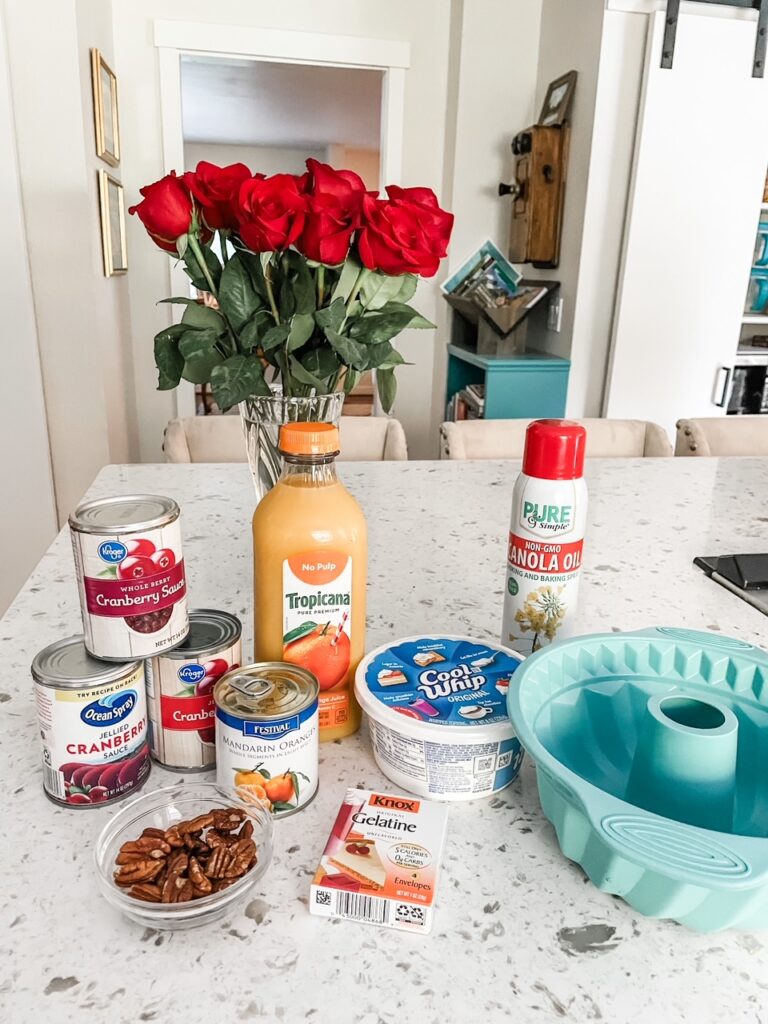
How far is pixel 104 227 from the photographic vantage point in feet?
8.57

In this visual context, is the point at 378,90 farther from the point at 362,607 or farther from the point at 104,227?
the point at 362,607

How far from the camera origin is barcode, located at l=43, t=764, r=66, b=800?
21.5 inches

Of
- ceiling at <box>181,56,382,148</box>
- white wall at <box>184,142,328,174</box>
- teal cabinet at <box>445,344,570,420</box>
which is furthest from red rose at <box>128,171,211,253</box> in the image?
white wall at <box>184,142,328,174</box>

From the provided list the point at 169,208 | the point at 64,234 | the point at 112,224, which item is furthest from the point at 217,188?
the point at 112,224

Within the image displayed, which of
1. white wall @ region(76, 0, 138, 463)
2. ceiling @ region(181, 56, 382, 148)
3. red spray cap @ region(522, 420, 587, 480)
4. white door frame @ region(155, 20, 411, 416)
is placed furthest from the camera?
ceiling @ region(181, 56, 382, 148)

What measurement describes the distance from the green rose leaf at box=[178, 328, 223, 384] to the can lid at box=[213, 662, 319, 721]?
1.05ft

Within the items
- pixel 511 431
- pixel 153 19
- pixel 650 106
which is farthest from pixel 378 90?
pixel 511 431

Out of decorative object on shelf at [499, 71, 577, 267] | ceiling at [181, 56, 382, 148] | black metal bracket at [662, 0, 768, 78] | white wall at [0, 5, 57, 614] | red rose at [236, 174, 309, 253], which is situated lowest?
white wall at [0, 5, 57, 614]

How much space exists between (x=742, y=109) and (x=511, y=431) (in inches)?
72.5

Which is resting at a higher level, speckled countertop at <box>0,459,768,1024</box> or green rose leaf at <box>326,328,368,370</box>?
green rose leaf at <box>326,328,368,370</box>

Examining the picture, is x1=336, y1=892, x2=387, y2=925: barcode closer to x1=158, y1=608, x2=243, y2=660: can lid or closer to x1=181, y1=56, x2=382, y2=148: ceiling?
x1=158, y1=608, x2=243, y2=660: can lid

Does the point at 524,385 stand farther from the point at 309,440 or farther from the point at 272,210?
the point at 309,440

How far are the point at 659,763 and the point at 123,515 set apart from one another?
1.36ft

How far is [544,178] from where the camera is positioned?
2965 millimetres
